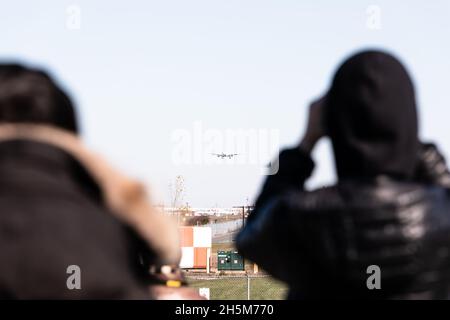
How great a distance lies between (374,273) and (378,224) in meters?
0.14

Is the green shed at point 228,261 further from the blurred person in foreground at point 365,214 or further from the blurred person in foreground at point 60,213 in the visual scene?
the blurred person in foreground at point 60,213

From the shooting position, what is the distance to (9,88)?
5.12 ft

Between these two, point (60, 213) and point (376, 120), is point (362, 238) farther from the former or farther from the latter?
point (60, 213)

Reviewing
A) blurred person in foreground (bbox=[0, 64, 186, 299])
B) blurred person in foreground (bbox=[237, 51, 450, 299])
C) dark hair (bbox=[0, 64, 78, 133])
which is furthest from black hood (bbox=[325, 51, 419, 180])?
dark hair (bbox=[0, 64, 78, 133])

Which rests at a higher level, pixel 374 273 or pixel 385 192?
pixel 385 192

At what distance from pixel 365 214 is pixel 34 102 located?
0.90 meters

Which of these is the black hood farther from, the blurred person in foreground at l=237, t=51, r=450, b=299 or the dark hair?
the dark hair

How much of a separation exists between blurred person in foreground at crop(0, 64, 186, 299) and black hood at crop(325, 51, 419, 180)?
72 centimetres
